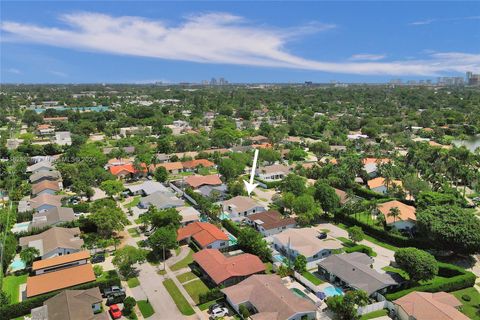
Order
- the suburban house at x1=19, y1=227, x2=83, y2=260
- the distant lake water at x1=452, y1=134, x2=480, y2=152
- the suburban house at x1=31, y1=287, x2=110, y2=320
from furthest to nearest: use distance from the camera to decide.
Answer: the distant lake water at x1=452, y1=134, x2=480, y2=152, the suburban house at x1=19, y1=227, x2=83, y2=260, the suburban house at x1=31, y1=287, x2=110, y2=320

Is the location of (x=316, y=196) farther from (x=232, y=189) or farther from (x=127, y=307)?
(x=127, y=307)

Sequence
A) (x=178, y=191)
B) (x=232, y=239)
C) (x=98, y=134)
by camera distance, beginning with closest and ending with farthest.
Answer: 1. (x=232, y=239)
2. (x=178, y=191)
3. (x=98, y=134)

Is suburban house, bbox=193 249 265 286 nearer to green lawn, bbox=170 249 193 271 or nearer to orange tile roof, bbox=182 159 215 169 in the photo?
green lawn, bbox=170 249 193 271

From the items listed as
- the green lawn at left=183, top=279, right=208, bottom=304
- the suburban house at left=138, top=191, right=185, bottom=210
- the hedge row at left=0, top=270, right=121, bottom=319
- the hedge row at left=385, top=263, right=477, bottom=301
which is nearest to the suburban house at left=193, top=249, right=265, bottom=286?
the green lawn at left=183, top=279, right=208, bottom=304

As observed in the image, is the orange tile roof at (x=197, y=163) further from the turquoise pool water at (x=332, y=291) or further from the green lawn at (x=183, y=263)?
the turquoise pool water at (x=332, y=291)

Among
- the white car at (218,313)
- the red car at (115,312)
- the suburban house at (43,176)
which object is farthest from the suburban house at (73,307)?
the suburban house at (43,176)

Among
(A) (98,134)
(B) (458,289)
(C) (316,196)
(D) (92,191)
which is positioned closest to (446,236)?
(B) (458,289)

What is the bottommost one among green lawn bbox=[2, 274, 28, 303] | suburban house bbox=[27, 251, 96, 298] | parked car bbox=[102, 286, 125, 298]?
green lawn bbox=[2, 274, 28, 303]
